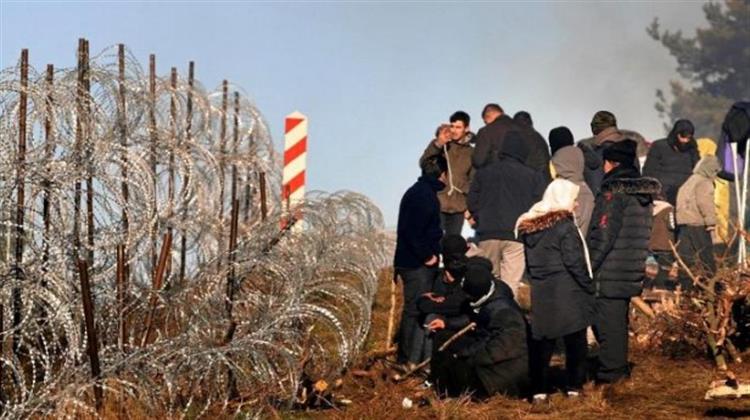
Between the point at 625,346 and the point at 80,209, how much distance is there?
11.3 ft

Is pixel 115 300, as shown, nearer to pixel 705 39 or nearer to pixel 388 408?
pixel 388 408

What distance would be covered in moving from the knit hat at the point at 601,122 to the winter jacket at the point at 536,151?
66 cm

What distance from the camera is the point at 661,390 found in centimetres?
1129

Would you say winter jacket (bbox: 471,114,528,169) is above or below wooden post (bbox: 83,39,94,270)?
above

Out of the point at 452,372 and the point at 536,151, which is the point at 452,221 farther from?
the point at 452,372

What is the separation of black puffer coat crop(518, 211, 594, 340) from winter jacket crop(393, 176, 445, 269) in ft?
4.38

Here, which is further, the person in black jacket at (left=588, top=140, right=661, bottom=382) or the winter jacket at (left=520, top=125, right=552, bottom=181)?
the winter jacket at (left=520, top=125, right=552, bottom=181)

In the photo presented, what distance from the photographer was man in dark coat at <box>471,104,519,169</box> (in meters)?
13.8

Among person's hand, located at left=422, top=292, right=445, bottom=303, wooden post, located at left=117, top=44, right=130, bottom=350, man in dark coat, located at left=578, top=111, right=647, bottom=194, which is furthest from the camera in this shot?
man in dark coat, located at left=578, top=111, right=647, bottom=194

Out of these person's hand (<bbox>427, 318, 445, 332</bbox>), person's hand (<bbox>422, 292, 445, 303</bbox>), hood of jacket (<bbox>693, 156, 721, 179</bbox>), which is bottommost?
person's hand (<bbox>427, 318, 445, 332</bbox>)

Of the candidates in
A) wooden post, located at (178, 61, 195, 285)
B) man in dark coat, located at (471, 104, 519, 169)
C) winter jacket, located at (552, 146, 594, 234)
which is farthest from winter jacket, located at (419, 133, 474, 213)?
wooden post, located at (178, 61, 195, 285)

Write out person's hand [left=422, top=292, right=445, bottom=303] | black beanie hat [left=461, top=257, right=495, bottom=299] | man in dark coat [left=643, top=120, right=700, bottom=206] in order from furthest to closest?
man in dark coat [left=643, top=120, right=700, bottom=206], person's hand [left=422, top=292, right=445, bottom=303], black beanie hat [left=461, top=257, right=495, bottom=299]

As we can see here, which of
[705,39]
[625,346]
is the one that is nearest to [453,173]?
[625,346]

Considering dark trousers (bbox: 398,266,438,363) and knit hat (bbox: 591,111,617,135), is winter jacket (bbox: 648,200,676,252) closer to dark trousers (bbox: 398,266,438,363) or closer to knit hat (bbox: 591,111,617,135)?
knit hat (bbox: 591,111,617,135)
